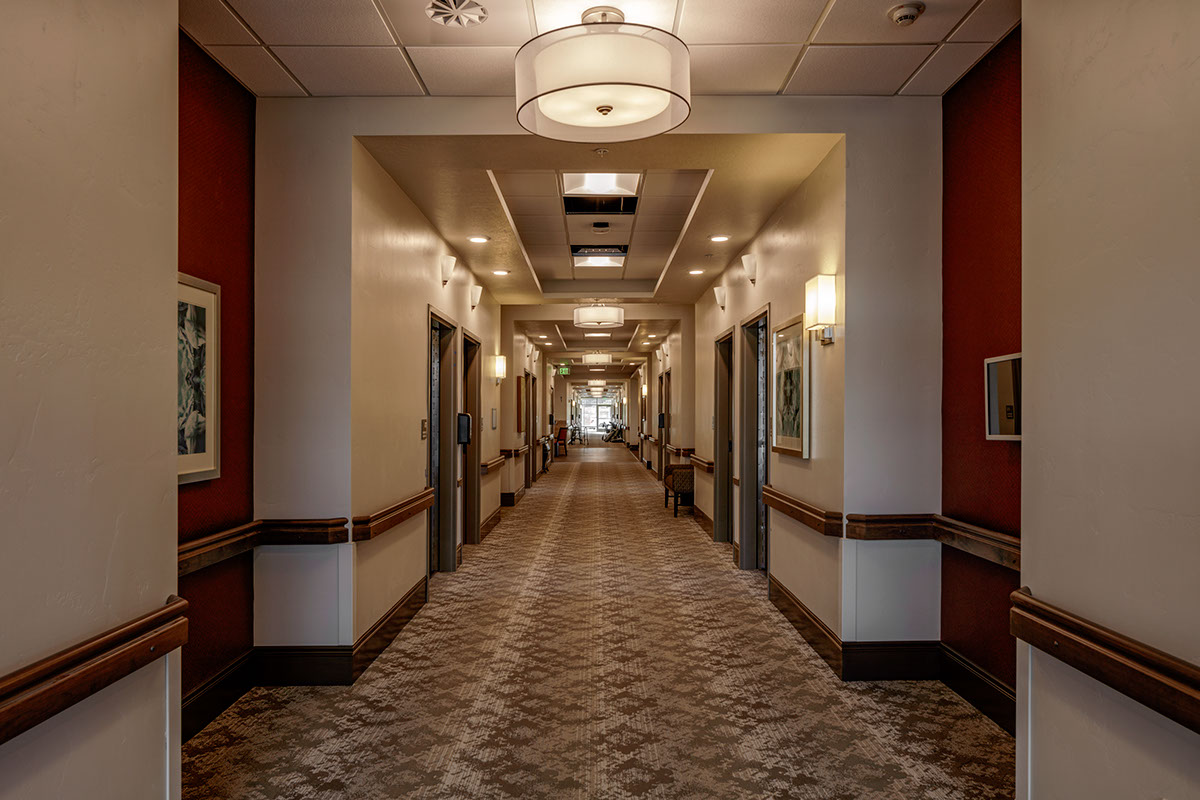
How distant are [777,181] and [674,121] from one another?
2.08m

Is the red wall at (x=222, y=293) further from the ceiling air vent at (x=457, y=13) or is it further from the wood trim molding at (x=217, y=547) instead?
the ceiling air vent at (x=457, y=13)

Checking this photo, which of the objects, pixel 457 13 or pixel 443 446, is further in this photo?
pixel 443 446

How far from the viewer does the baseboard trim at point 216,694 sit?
11.5 feet

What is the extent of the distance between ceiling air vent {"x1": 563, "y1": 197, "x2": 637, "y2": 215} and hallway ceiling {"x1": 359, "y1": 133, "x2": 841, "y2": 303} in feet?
0.32

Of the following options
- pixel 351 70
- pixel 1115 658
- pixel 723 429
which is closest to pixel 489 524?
pixel 723 429

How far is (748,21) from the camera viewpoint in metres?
3.36

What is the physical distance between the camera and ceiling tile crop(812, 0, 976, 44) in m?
3.24

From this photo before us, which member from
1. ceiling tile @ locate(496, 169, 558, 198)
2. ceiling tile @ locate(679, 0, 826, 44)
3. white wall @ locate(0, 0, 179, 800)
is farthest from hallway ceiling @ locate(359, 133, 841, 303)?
white wall @ locate(0, 0, 179, 800)

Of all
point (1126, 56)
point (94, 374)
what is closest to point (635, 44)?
point (1126, 56)

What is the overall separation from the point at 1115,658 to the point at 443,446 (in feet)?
19.4

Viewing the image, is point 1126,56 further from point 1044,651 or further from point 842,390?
point 842,390

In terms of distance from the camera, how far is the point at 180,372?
11.2 feet

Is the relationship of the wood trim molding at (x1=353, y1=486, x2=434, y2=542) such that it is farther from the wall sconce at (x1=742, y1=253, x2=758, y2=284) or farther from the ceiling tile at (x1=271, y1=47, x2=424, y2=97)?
the wall sconce at (x1=742, y1=253, x2=758, y2=284)

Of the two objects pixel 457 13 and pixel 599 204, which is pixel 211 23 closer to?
pixel 457 13
